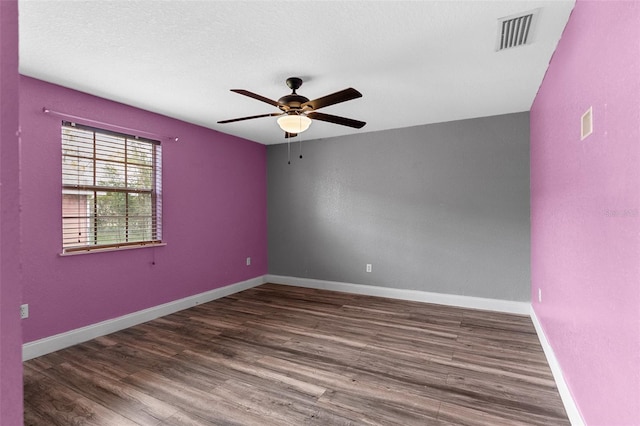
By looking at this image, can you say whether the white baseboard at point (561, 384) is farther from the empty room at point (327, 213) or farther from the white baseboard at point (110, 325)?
the white baseboard at point (110, 325)

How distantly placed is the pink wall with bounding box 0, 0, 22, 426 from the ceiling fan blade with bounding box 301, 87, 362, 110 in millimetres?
1843

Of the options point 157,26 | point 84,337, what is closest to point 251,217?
point 84,337

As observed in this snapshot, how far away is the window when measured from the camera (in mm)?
3035

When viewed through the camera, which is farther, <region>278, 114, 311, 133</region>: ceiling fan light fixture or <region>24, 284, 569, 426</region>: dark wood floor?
<region>278, 114, 311, 133</region>: ceiling fan light fixture

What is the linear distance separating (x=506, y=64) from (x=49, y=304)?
4458 millimetres

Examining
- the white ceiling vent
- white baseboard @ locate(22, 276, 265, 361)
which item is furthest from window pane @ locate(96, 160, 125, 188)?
the white ceiling vent

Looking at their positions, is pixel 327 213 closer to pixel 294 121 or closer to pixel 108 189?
pixel 294 121

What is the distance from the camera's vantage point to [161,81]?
9.37ft

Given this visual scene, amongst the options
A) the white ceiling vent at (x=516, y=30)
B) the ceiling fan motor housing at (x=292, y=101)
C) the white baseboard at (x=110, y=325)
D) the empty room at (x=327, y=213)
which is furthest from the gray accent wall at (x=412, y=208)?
the ceiling fan motor housing at (x=292, y=101)

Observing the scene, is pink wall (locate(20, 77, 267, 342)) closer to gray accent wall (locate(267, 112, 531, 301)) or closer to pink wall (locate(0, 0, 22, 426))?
gray accent wall (locate(267, 112, 531, 301))

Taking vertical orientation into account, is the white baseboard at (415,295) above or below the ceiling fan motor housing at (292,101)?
below

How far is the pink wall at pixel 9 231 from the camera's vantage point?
0.57 m

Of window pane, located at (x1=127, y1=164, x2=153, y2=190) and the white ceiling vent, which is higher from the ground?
the white ceiling vent

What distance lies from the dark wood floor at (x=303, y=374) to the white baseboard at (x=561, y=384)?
51 mm
